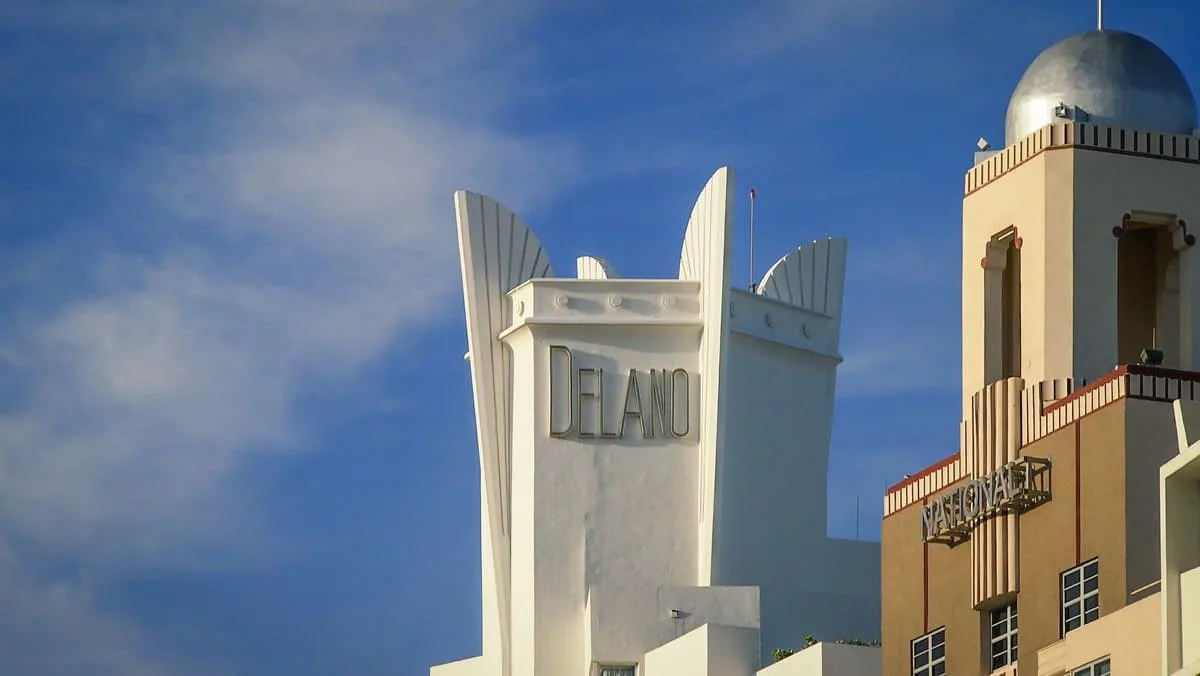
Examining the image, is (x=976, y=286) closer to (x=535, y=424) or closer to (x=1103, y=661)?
(x=1103, y=661)

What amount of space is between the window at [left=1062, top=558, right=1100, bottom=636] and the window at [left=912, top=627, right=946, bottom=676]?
362cm

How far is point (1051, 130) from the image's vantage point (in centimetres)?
4806

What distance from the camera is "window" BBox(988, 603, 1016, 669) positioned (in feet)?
154

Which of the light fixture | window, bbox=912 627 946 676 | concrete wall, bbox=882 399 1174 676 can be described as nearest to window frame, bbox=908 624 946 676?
window, bbox=912 627 946 676

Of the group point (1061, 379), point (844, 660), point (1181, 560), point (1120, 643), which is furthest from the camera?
point (844, 660)

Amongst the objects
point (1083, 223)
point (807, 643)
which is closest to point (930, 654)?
point (1083, 223)

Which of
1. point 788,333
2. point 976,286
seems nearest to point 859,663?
point 976,286

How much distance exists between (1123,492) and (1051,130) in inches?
249

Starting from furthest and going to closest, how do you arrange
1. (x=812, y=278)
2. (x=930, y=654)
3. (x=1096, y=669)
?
(x=812, y=278)
(x=930, y=654)
(x=1096, y=669)

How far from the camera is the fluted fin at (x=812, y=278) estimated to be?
226ft

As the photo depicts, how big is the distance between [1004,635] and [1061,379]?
3660 millimetres

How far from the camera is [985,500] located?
47312mm

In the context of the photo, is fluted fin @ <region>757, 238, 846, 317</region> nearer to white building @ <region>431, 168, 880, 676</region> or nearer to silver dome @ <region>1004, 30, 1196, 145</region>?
white building @ <region>431, 168, 880, 676</region>

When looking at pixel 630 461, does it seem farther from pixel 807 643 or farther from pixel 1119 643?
pixel 1119 643
